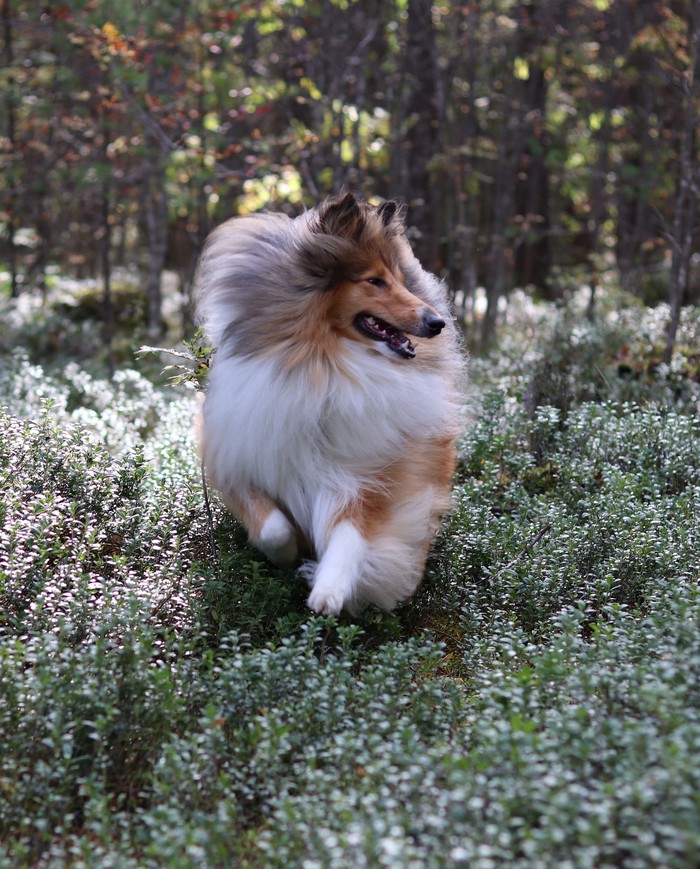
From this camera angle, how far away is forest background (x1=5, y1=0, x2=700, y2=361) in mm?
8672

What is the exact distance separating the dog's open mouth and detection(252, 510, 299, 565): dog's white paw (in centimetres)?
91

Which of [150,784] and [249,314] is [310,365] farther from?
[150,784]

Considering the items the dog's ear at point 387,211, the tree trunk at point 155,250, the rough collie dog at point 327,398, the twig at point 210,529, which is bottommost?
the tree trunk at point 155,250

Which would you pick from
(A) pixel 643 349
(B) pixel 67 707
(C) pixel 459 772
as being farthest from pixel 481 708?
(A) pixel 643 349

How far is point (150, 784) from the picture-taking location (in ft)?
9.09

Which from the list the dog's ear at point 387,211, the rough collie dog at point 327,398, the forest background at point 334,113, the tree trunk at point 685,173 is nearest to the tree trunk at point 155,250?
the forest background at point 334,113

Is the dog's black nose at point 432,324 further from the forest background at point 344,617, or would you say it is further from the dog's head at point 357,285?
the forest background at point 344,617

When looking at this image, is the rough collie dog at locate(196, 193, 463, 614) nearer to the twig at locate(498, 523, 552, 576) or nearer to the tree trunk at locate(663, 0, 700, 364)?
the twig at locate(498, 523, 552, 576)

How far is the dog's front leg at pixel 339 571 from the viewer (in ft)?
11.6

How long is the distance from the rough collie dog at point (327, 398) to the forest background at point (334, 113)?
138 inches

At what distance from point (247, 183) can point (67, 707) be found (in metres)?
6.44

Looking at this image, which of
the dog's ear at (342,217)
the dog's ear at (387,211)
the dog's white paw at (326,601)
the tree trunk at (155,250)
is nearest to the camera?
the dog's white paw at (326,601)

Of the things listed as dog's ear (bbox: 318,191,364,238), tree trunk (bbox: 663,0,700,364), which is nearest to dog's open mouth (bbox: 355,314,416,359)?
dog's ear (bbox: 318,191,364,238)

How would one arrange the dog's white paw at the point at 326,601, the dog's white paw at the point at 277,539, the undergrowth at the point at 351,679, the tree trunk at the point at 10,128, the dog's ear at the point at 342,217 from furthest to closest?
the tree trunk at the point at 10,128
the dog's ear at the point at 342,217
the dog's white paw at the point at 277,539
the dog's white paw at the point at 326,601
the undergrowth at the point at 351,679
